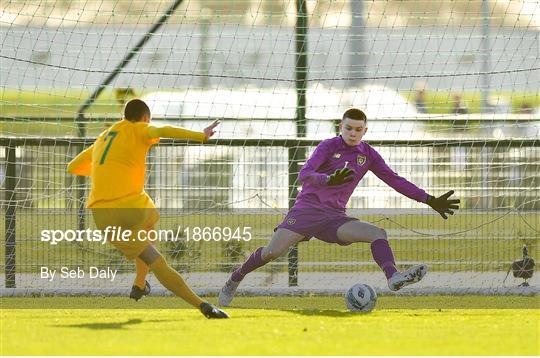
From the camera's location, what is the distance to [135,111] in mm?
8430

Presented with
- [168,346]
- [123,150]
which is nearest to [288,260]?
[123,150]

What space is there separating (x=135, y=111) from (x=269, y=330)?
5.95 ft

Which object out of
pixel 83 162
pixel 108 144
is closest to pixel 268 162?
pixel 83 162

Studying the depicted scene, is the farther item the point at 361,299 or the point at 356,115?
the point at 356,115

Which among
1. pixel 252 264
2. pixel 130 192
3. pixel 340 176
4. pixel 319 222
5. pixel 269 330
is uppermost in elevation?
pixel 340 176

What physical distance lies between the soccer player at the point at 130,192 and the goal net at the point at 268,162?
343 centimetres

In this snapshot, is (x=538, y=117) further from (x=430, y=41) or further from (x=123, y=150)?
(x=123, y=150)

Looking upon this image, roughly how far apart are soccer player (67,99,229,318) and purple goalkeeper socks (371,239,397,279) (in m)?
1.29

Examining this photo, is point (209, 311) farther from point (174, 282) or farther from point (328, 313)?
point (328, 313)

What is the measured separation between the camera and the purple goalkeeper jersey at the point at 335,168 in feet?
30.6

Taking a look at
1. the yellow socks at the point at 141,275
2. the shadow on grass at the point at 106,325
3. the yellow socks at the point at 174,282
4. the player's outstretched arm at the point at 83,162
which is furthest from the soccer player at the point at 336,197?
the shadow on grass at the point at 106,325

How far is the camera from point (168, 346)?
258 inches

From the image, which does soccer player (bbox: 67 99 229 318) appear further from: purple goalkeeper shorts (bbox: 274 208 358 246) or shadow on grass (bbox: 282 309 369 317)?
purple goalkeeper shorts (bbox: 274 208 358 246)

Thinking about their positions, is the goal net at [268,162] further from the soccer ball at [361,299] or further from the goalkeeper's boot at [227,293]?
the soccer ball at [361,299]
